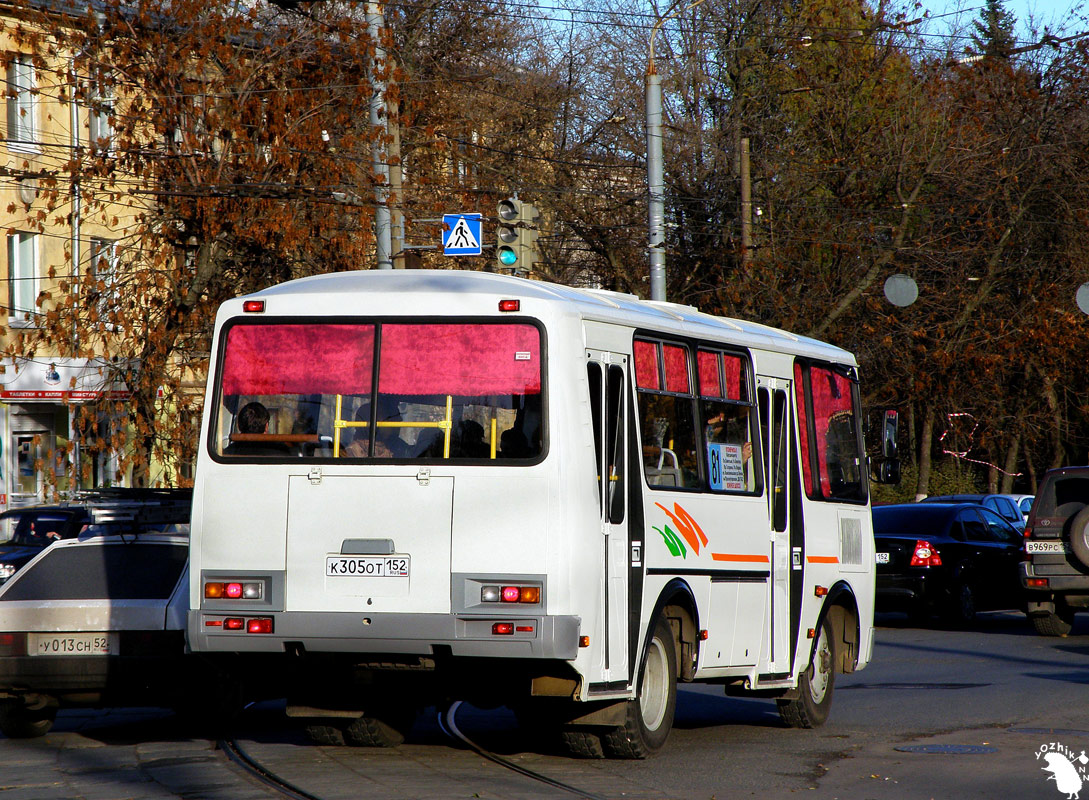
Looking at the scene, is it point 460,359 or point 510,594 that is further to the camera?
point 460,359

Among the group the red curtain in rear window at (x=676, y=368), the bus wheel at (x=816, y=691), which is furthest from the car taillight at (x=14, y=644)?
the bus wheel at (x=816, y=691)

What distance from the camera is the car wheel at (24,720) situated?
11.1m

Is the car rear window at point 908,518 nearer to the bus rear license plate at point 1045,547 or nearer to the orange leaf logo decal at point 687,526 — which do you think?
the bus rear license plate at point 1045,547

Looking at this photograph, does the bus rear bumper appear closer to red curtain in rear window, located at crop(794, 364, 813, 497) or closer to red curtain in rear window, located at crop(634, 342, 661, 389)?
red curtain in rear window, located at crop(634, 342, 661, 389)

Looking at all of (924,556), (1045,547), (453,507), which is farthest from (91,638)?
(924,556)

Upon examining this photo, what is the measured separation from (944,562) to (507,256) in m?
7.03

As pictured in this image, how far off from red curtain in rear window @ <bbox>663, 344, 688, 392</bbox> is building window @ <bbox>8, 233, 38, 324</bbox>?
79.6 ft

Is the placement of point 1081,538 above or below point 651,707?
above

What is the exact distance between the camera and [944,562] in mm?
21422

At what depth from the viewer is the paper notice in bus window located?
1101cm

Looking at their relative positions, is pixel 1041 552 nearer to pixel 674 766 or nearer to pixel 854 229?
pixel 674 766

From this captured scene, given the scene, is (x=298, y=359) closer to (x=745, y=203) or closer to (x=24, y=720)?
(x=24, y=720)

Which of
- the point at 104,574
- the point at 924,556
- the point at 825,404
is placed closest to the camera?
the point at 104,574

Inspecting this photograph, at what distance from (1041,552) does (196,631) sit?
12807 mm
